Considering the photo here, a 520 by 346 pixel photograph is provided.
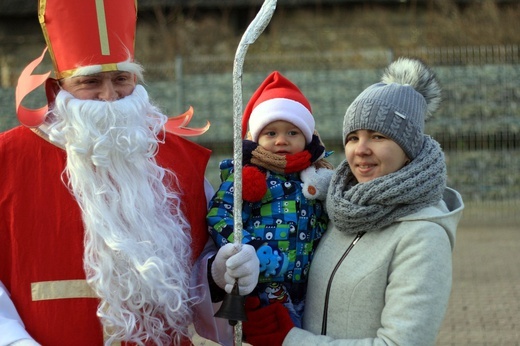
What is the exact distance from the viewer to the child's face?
3.51m

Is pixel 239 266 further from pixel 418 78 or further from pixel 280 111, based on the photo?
pixel 418 78

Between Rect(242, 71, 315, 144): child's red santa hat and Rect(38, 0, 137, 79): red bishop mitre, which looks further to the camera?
Rect(242, 71, 315, 144): child's red santa hat

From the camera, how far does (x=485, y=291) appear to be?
8086 mm

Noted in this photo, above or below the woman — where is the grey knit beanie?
above

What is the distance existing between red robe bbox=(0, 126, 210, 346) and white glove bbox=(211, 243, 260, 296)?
45 cm

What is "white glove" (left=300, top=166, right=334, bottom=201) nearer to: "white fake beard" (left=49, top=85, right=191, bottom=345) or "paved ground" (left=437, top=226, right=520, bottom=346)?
"white fake beard" (left=49, top=85, right=191, bottom=345)

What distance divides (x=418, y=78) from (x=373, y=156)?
0.36m

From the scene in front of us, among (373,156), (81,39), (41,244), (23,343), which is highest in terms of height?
(81,39)

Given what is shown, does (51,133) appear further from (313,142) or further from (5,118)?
(5,118)

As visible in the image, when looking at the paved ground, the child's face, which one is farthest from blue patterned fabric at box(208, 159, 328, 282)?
the paved ground

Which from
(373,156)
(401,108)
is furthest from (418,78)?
(373,156)

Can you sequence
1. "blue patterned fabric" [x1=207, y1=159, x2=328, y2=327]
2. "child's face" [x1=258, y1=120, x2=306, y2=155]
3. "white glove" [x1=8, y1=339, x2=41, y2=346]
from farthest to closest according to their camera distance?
"child's face" [x1=258, y1=120, x2=306, y2=155] < "blue patterned fabric" [x1=207, y1=159, x2=328, y2=327] < "white glove" [x1=8, y1=339, x2=41, y2=346]

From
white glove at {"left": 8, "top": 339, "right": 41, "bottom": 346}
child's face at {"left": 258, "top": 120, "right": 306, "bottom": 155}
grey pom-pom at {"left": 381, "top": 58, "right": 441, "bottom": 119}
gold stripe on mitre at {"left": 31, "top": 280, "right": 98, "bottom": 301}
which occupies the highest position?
grey pom-pom at {"left": 381, "top": 58, "right": 441, "bottom": 119}

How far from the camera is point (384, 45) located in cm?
1738
